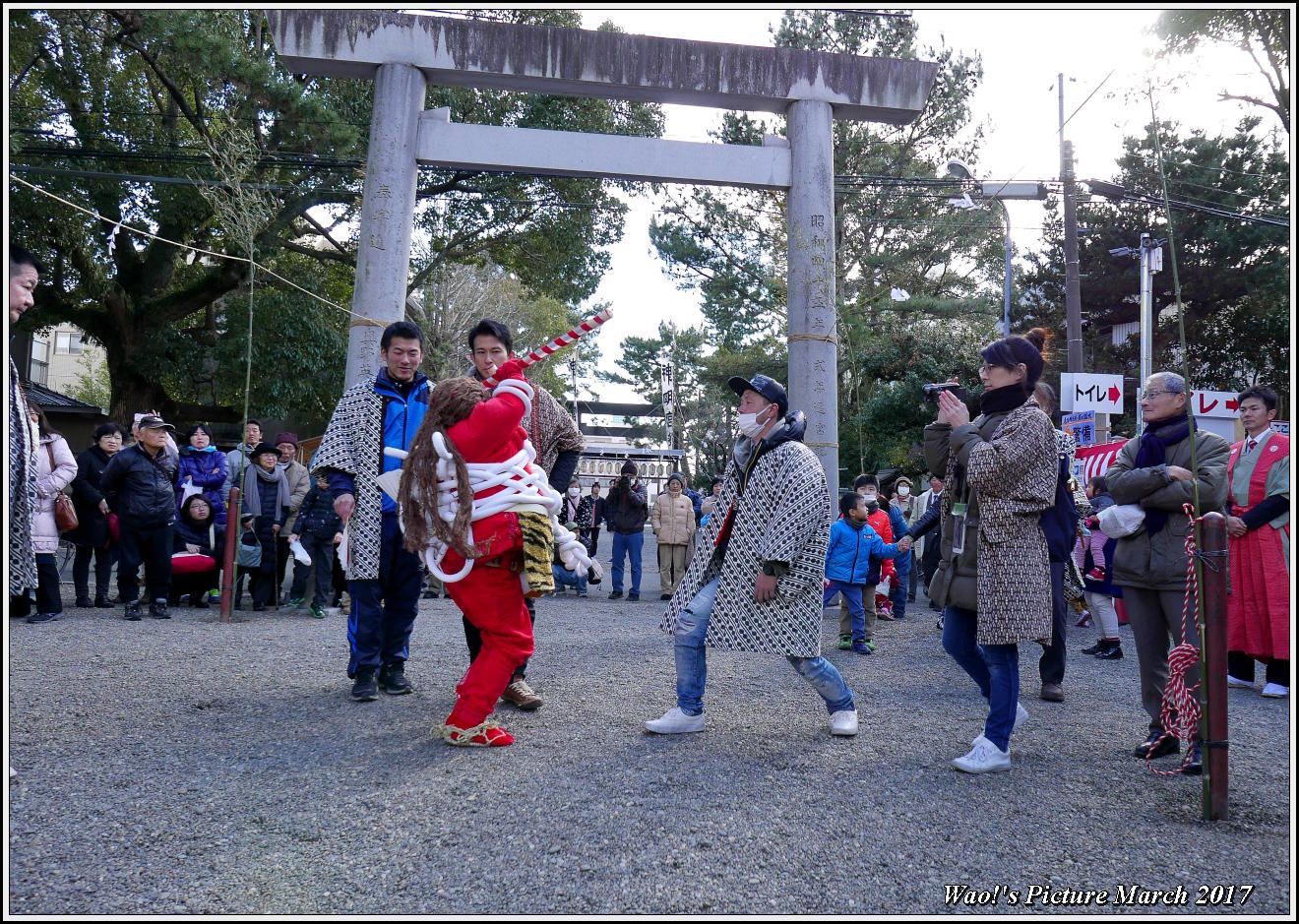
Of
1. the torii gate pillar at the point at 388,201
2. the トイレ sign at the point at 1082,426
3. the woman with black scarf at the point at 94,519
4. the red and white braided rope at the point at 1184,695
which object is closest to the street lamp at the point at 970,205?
the トイレ sign at the point at 1082,426

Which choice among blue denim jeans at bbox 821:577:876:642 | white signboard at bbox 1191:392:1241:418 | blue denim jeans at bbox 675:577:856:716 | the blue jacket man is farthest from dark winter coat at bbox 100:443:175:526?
white signboard at bbox 1191:392:1241:418

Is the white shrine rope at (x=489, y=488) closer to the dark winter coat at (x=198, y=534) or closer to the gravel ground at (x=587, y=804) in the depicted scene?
the gravel ground at (x=587, y=804)

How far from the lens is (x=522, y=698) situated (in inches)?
182

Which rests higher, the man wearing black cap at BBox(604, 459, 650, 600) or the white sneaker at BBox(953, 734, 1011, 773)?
the man wearing black cap at BBox(604, 459, 650, 600)

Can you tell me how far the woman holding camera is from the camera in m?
3.66

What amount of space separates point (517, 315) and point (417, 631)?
2574 cm

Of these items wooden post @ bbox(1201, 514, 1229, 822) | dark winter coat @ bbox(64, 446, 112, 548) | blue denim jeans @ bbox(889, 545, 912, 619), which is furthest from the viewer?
blue denim jeans @ bbox(889, 545, 912, 619)

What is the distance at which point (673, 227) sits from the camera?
23.2 m

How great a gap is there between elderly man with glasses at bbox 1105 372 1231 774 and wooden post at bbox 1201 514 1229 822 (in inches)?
28.2

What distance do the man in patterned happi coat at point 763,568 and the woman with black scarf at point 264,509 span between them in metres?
5.87

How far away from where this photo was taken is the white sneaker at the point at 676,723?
165 inches

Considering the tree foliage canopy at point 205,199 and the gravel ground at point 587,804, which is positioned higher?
the tree foliage canopy at point 205,199

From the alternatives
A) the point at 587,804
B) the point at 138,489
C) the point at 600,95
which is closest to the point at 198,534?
the point at 138,489

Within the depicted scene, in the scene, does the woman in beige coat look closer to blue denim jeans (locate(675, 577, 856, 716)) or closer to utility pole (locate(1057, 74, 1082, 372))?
blue denim jeans (locate(675, 577, 856, 716))
